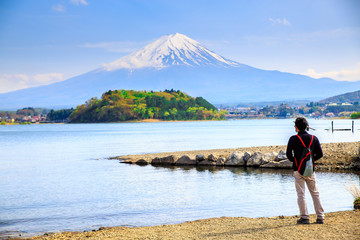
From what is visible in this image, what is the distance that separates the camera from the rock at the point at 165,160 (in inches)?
1188

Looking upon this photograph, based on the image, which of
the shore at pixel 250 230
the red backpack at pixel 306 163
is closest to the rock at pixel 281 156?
the shore at pixel 250 230

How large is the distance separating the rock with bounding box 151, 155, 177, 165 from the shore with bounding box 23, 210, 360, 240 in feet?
59.7

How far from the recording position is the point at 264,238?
9.20 meters

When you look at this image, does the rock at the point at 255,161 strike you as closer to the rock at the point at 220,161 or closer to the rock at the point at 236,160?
the rock at the point at 236,160

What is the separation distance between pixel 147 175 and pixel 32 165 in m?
13.1

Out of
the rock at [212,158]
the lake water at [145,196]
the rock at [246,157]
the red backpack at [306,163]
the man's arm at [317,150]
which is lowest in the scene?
the lake water at [145,196]

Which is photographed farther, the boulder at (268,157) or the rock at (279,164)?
the boulder at (268,157)

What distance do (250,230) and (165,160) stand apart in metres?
20.7

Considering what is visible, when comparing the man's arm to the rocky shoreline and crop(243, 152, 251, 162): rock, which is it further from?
crop(243, 152, 251, 162): rock

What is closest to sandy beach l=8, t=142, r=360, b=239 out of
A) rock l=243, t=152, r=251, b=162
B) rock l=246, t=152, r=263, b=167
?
rock l=246, t=152, r=263, b=167

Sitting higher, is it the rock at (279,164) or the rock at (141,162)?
the rock at (279,164)

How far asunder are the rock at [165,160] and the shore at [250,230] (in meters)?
18.2

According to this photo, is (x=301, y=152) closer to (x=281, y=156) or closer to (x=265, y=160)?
(x=281, y=156)

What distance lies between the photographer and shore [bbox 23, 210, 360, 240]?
9.41 m
